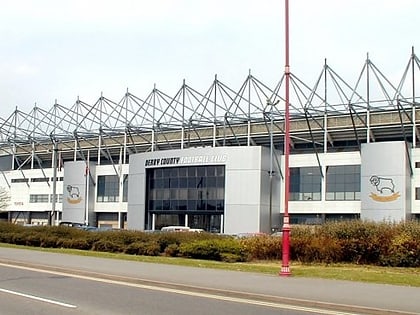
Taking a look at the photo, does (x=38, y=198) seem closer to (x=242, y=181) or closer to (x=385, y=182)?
(x=242, y=181)

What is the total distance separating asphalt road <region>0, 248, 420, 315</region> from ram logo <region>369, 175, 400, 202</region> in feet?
152

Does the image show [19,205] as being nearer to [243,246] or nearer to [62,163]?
[62,163]

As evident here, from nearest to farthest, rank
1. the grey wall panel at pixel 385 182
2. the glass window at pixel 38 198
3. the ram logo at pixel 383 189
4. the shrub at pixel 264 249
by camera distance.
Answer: the shrub at pixel 264 249
the grey wall panel at pixel 385 182
the ram logo at pixel 383 189
the glass window at pixel 38 198

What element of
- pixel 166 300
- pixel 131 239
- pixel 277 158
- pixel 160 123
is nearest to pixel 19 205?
pixel 160 123

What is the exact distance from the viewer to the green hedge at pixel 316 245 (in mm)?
25547

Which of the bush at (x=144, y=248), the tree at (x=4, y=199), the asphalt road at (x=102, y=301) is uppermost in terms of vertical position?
the tree at (x=4, y=199)

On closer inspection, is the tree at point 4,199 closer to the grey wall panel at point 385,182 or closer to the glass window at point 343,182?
the glass window at point 343,182

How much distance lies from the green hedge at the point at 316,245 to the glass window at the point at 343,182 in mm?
40459

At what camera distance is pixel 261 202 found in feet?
226

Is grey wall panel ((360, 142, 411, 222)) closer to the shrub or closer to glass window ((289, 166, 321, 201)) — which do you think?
glass window ((289, 166, 321, 201))

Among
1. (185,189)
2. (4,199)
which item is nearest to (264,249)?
(185,189)

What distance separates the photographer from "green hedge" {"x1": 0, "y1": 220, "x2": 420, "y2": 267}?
2555 cm

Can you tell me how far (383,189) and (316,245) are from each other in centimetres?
3990

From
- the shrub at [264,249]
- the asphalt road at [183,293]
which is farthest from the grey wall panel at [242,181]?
the asphalt road at [183,293]
